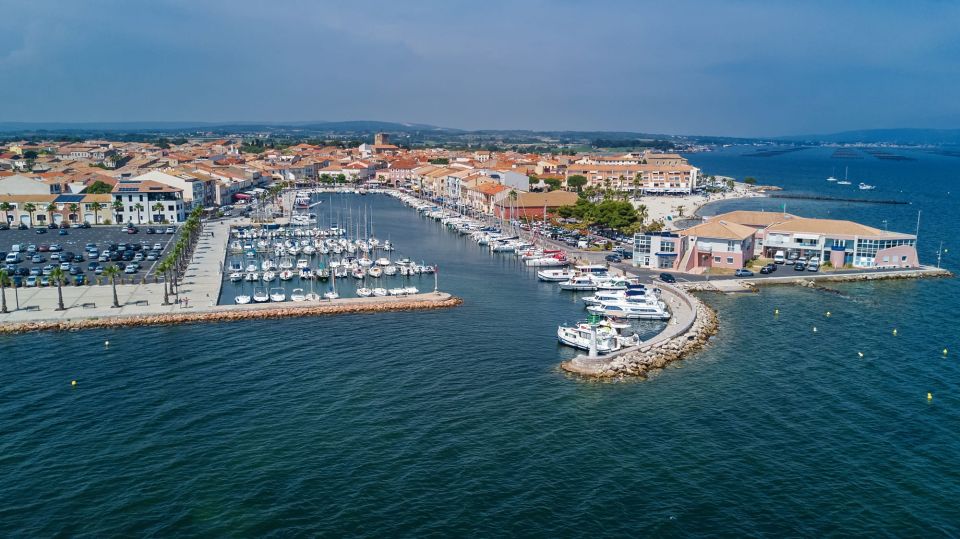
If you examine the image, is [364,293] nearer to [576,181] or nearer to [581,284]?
[581,284]

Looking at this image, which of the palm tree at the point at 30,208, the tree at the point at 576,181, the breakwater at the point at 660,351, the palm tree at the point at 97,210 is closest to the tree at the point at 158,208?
the palm tree at the point at 97,210

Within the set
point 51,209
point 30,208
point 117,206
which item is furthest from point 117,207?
point 30,208

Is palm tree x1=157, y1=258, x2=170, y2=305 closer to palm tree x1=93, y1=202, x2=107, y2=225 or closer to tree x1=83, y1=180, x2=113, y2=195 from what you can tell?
palm tree x1=93, y1=202, x2=107, y2=225

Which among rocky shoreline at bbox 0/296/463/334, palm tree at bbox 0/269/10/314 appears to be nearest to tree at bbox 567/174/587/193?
rocky shoreline at bbox 0/296/463/334

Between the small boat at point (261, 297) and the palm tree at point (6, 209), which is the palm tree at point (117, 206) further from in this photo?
the small boat at point (261, 297)

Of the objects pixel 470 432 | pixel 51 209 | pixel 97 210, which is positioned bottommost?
pixel 470 432
